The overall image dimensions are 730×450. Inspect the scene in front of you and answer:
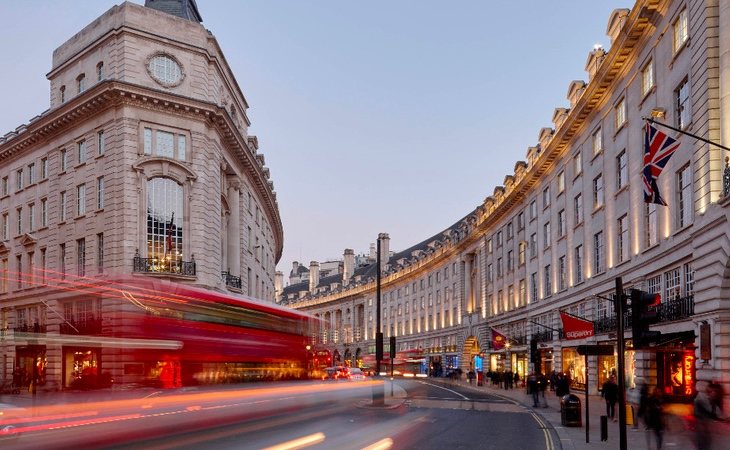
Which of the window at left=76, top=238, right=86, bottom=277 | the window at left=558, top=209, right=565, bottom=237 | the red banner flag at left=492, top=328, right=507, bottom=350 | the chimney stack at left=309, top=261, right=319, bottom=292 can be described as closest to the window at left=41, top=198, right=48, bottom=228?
the window at left=76, top=238, right=86, bottom=277

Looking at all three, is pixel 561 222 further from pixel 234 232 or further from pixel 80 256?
pixel 80 256

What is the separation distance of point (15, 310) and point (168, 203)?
17605 mm

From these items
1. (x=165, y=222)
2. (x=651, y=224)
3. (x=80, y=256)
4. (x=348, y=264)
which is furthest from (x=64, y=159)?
(x=348, y=264)

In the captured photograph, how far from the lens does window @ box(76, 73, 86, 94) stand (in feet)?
167

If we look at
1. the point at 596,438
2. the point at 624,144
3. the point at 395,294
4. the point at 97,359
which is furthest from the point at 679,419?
the point at 395,294

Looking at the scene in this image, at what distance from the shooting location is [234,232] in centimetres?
5866

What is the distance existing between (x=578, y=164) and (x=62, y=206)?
34358 millimetres

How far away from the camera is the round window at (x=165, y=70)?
48250mm

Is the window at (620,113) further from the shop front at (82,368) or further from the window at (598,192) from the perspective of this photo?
the shop front at (82,368)

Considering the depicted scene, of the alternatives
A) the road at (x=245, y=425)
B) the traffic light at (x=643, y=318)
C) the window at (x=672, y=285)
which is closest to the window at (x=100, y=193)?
the road at (x=245, y=425)

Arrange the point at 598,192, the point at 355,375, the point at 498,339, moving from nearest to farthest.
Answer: the point at 598,192, the point at 498,339, the point at 355,375

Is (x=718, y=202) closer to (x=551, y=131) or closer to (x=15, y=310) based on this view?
(x=551, y=131)

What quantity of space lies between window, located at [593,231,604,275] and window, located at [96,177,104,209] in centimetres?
2990

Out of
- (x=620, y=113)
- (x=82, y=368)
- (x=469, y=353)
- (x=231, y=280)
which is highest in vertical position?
(x=620, y=113)
